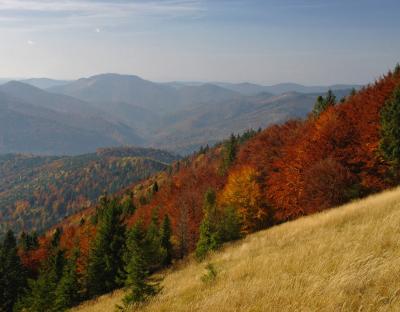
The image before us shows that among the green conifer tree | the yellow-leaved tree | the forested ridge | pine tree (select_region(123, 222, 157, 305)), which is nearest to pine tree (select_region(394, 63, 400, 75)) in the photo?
the forested ridge

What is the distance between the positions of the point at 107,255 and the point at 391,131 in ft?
115

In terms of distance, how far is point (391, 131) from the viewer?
35.6 m

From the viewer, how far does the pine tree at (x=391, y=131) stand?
35.2 meters

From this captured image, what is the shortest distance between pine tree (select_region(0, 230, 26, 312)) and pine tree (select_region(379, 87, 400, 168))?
55.2 meters

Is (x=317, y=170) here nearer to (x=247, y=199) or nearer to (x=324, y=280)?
(x=247, y=199)

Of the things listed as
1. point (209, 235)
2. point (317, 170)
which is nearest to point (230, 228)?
point (209, 235)

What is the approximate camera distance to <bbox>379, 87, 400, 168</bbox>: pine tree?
35188 millimetres

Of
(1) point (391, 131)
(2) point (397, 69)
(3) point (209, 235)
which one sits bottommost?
(3) point (209, 235)

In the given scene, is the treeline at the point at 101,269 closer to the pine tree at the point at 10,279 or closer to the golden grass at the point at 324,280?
the pine tree at the point at 10,279

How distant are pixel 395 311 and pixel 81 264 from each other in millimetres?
56885

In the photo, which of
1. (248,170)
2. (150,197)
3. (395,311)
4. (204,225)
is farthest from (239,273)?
(150,197)

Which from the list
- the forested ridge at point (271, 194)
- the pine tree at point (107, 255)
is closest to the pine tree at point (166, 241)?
the forested ridge at point (271, 194)

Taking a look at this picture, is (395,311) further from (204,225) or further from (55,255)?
(55,255)

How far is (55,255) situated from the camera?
57000 millimetres
